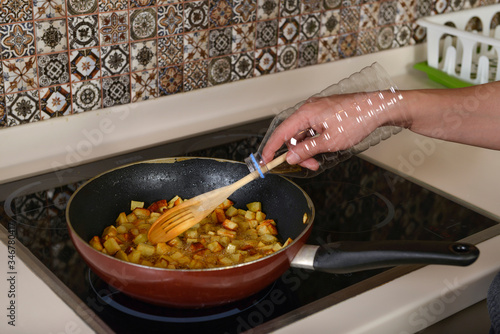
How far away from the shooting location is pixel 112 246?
2.95 ft

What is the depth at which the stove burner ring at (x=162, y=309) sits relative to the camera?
822 millimetres

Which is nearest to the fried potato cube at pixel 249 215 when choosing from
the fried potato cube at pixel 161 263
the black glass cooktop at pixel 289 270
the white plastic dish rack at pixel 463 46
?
the black glass cooktop at pixel 289 270

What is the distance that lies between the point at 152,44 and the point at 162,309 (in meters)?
0.57

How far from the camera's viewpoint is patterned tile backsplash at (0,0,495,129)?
1091 millimetres

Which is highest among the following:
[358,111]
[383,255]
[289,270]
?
[358,111]

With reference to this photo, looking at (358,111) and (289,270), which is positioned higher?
(358,111)

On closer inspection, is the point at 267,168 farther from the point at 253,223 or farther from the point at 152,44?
the point at 152,44

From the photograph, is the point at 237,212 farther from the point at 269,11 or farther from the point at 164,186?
the point at 269,11

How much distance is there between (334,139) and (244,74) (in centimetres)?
49

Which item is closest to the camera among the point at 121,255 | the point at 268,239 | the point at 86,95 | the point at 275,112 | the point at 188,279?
the point at 188,279

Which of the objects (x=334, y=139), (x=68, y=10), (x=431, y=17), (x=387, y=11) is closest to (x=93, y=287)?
(x=334, y=139)

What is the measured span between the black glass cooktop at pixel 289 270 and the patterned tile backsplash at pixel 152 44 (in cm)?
12

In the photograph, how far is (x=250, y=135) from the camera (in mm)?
1312

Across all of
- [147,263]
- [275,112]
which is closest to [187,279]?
[147,263]
